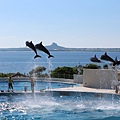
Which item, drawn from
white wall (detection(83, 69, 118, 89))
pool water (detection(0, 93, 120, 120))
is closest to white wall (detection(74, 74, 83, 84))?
white wall (detection(83, 69, 118, 89))

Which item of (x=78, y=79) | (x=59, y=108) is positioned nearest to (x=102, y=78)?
(x=78, y=79)

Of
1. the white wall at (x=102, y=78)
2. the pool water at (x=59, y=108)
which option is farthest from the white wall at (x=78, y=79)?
the pool water at (x=59, y=108)

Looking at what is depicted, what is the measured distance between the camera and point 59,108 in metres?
13.6

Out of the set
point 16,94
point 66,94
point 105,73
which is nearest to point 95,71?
point 105,73

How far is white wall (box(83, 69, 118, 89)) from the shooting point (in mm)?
20719

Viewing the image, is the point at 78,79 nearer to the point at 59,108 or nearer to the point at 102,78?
the point at 102,78

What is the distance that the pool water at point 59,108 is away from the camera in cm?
1163

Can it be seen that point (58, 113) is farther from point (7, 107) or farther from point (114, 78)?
point (114, 78)

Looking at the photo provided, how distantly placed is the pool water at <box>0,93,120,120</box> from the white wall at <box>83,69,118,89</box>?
10.6ft

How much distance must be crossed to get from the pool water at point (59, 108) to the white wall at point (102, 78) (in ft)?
10.6

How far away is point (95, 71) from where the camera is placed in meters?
21.2

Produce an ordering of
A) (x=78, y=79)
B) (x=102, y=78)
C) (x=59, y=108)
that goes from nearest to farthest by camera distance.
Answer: (x=59, y=108) → (x=102, y=78) → (x=78, y=79)

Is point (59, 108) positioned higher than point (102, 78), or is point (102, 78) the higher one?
point (102, 78)

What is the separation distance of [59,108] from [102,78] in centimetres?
793
